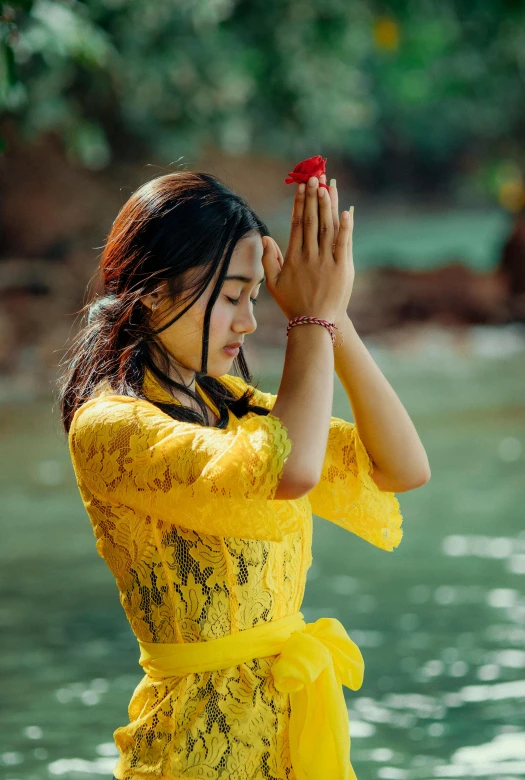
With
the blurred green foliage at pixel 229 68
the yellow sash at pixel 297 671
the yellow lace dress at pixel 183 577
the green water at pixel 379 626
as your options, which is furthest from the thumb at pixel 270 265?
the blurred green foliage at pixel 229 68

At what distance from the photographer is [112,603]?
5219mm

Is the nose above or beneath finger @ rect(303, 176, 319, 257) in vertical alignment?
beneath

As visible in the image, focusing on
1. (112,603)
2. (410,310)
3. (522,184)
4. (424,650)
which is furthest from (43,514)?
(522,184)

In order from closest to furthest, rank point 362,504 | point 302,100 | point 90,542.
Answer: point 362,504, point 90,542, point 302,100

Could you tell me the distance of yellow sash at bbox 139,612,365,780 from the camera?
166 centimetres

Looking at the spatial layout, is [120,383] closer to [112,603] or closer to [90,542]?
[112,603]

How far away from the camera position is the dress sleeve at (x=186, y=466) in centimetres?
150

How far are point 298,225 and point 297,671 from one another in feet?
2.00

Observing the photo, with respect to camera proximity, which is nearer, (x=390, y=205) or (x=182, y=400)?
(x=182, y=400)

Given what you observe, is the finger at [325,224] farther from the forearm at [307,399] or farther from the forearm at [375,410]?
the forearm at [375,410]

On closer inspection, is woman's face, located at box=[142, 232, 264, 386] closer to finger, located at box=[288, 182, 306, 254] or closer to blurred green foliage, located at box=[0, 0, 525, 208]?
finger, located at box=[288, 182, 306, 254]

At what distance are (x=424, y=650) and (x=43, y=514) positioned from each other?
2927 mm

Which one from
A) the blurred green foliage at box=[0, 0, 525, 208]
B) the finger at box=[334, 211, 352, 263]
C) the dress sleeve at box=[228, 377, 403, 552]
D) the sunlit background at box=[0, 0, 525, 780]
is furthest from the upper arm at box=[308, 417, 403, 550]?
the blurred green foliage at box=[0, 0, 525, 208]

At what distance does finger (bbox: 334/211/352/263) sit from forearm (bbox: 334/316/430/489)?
213 mm
